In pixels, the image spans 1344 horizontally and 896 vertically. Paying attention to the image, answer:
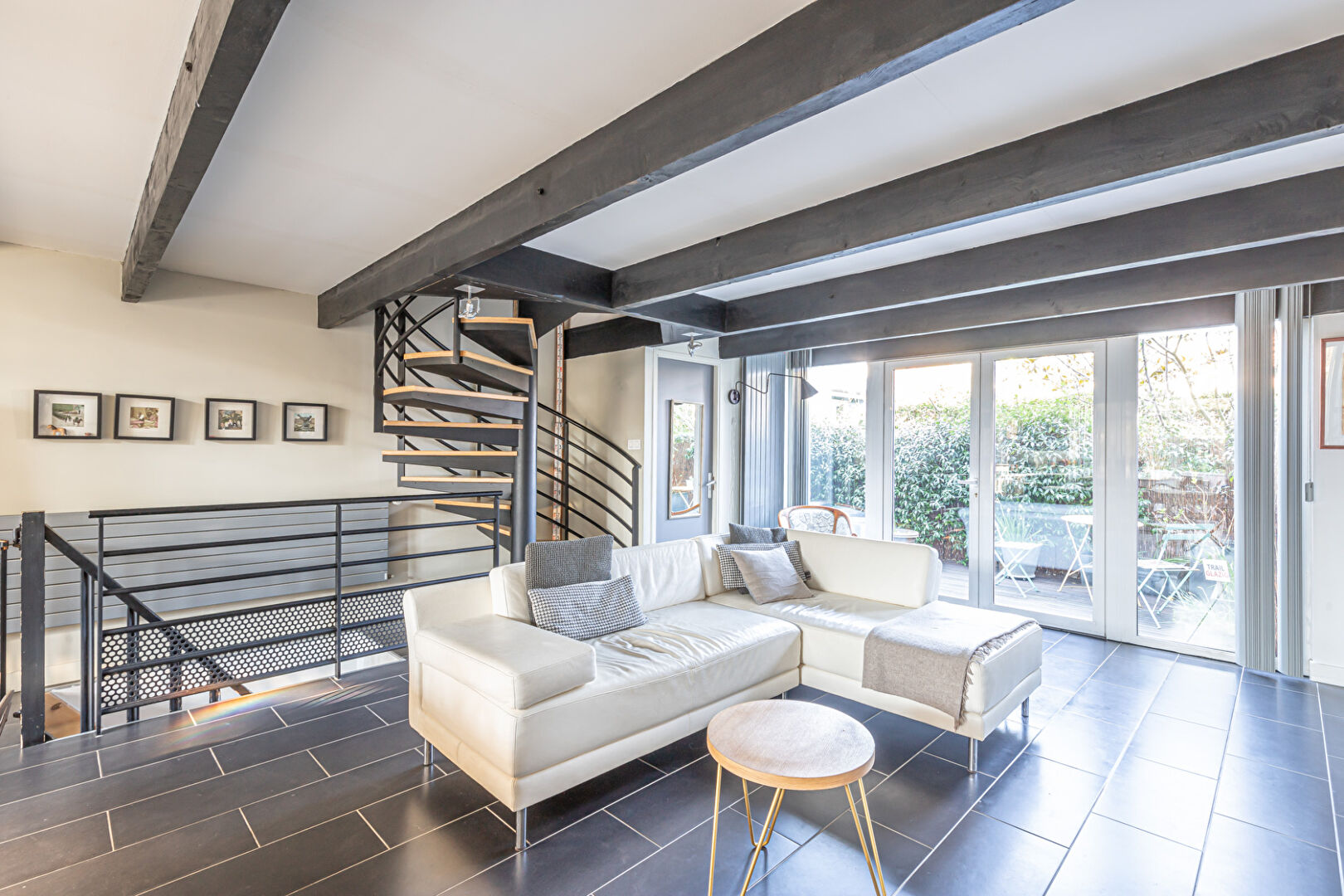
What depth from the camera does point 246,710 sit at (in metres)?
3.18

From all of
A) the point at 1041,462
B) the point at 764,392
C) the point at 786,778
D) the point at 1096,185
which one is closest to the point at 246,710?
the point at 786,778

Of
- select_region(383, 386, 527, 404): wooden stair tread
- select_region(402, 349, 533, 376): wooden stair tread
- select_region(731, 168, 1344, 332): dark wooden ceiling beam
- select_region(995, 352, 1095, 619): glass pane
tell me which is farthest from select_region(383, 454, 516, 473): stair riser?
select_region(995, 352, 1095, 619): glass pane

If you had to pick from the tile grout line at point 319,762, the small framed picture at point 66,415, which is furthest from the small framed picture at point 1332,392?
the small framed picture at point 66,415

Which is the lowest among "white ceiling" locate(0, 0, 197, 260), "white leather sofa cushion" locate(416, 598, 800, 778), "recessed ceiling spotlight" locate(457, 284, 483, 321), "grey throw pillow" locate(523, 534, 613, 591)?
"white leather sofa cushion" locate(416, 598, 800, 778)

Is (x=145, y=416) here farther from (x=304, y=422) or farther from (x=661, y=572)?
(x=661, y=572)

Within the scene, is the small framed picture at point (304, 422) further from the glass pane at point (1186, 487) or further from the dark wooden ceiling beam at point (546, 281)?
the glass pane at point (1186, 487)

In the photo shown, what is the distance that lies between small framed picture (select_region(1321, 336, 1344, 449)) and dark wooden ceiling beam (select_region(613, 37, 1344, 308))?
→ 112 inches

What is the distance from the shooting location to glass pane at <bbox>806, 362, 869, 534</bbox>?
599cm

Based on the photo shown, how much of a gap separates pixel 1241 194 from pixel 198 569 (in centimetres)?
623

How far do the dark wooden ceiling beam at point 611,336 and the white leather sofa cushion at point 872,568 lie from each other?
2.18 metres

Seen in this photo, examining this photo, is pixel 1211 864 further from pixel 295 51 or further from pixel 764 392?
pixel 764 392

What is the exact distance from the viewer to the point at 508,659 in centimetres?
224

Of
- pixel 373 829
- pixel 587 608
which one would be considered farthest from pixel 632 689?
pixel 373 829

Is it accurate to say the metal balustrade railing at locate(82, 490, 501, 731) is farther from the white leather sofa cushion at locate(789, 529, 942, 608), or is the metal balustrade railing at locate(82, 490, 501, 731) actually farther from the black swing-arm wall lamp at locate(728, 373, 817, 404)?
the black swing-arm wall lamp at locate(728, 373, 817, 404)
